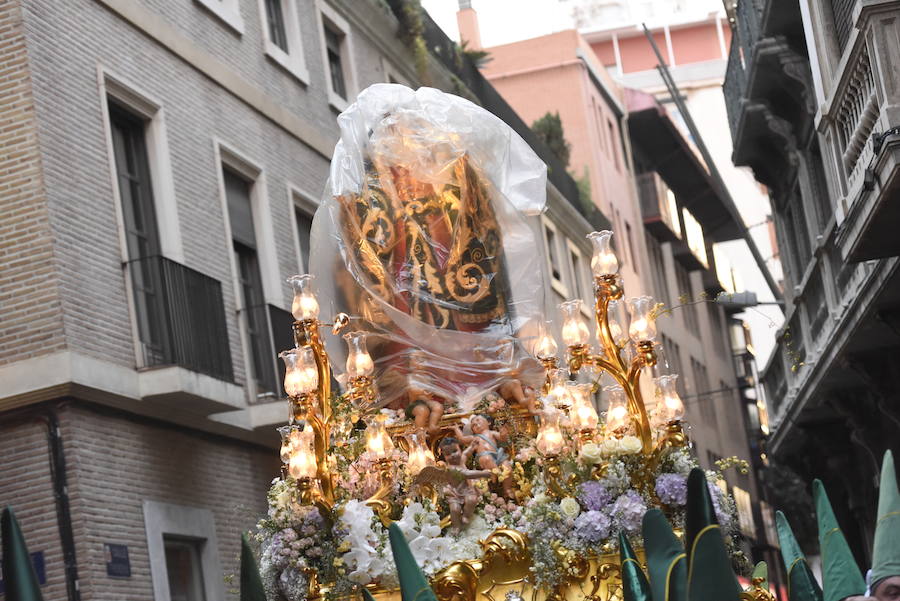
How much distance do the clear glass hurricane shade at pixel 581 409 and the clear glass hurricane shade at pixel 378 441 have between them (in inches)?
48.3

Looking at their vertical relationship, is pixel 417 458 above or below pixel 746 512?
below

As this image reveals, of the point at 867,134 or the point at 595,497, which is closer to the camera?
the point at 595,497

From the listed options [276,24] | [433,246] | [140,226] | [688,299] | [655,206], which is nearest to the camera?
[433,246]

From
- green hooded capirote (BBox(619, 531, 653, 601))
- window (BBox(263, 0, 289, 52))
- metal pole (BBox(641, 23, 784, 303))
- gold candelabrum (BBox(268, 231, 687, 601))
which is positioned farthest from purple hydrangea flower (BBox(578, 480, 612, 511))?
metal pole (BBox(641, 23, 784, 303))

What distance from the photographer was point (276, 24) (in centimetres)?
2264

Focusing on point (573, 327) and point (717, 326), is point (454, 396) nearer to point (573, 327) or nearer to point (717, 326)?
point (573, 327)

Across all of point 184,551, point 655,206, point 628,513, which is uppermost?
point 655,206

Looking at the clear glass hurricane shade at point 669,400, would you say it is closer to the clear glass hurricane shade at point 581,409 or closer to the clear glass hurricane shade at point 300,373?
the clear glass hurricane shade at point 581,409

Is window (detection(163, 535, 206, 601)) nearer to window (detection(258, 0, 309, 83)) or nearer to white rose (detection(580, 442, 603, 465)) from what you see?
white rose (detection(580, 442, 603, 465))

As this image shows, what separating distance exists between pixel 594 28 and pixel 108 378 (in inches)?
2056

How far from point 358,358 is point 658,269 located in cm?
3606

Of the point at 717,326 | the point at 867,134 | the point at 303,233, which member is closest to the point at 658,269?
the point at 717,326

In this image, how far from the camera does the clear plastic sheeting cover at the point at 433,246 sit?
12773mm

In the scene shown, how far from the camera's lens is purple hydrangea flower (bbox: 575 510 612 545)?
A: 11305 mm
